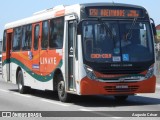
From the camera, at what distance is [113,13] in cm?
1560

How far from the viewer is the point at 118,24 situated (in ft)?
50.9

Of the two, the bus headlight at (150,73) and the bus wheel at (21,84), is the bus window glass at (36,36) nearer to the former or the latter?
the bus wheel at (21,84)

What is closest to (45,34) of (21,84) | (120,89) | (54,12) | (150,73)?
(54,12)

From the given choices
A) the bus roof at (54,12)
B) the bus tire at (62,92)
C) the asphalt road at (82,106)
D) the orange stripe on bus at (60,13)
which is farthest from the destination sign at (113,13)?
the asphalt road at (82,106)

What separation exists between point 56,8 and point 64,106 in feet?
13.2

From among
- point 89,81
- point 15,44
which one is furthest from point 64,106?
point 15,44

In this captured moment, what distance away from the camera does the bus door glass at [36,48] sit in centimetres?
1902

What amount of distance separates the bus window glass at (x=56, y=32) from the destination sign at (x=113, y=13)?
1521 millimetres

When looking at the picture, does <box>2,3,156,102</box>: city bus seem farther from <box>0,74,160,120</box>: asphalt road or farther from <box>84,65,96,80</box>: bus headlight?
<box>0,74,160,120</box>: asphalt road

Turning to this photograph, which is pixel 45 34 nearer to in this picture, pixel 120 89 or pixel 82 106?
pixel 82 106

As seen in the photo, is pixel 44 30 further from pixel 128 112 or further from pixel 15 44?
pixel 128 112

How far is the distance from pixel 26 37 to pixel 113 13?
603 cm

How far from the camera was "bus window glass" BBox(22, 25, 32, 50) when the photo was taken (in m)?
20.3

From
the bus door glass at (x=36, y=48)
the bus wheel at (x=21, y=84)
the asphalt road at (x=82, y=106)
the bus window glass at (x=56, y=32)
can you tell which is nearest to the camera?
the asphalt road at (x=82, y=106)
